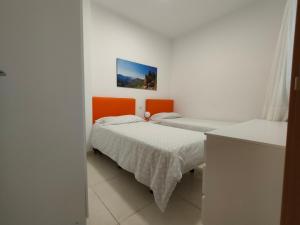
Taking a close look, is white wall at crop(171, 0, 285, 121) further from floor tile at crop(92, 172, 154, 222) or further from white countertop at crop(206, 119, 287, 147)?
floor tile at crop(92, 172, 154, 222)

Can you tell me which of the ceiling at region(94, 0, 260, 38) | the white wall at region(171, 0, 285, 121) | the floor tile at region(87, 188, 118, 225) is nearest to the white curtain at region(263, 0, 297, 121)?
the white wall at region(171, 0, 285, 121)

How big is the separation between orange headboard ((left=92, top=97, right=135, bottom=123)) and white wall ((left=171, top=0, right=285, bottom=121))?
153 centimetres

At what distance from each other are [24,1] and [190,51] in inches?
139

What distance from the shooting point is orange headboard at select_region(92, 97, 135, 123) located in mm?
2715

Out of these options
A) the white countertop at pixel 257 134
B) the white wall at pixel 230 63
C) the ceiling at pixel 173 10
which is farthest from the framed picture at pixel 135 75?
the white countertop at pixel 257 134

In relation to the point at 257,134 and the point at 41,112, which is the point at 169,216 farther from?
the point at 41,112

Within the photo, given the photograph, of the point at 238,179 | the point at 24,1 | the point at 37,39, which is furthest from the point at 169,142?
the point at 24,1

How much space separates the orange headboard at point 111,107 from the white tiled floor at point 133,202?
1149 mm

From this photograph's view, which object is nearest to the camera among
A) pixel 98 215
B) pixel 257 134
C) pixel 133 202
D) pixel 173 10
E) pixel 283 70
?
pixel 257 134

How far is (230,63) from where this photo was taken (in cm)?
292

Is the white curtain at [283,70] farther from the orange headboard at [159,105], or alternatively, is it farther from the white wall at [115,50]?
the white wall at [115,50]

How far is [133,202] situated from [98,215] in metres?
0.35

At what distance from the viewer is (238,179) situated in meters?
0.87

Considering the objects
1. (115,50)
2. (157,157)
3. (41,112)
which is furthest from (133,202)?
(115,50)
